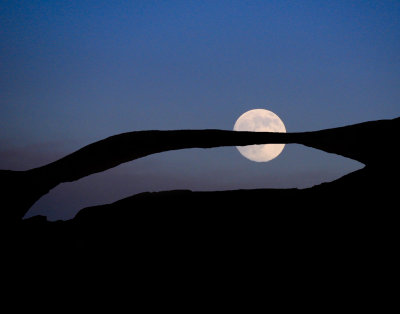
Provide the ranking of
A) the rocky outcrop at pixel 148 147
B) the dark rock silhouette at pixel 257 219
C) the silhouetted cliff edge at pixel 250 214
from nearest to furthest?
the dark rock silhouette at pixel 257 219, the silhouetted cliff edge at pixel 250 214, the rocky outcrop at pixel 148 147

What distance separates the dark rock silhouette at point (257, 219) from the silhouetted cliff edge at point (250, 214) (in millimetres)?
13

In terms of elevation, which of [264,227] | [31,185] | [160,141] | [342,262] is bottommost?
[342,262]

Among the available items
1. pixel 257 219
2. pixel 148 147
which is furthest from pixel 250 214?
pixel 148 147

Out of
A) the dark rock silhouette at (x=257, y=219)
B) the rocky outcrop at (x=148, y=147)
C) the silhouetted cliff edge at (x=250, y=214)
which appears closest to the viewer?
the dark rock silhouette at (x=257, y=219)

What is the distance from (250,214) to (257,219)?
0.49 ft

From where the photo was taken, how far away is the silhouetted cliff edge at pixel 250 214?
15.2 ft

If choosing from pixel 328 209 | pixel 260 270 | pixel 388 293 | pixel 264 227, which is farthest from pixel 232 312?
pixel 328 209

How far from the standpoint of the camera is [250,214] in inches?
200

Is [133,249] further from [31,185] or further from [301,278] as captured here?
[31,185]

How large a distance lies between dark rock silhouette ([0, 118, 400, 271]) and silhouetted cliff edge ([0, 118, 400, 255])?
1 cm

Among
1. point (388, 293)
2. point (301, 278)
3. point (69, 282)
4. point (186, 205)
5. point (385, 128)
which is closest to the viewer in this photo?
point (388, 293)

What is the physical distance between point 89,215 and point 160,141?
Result: 79.6 inches

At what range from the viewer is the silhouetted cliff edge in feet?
15.2

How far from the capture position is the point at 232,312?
12.8ft
